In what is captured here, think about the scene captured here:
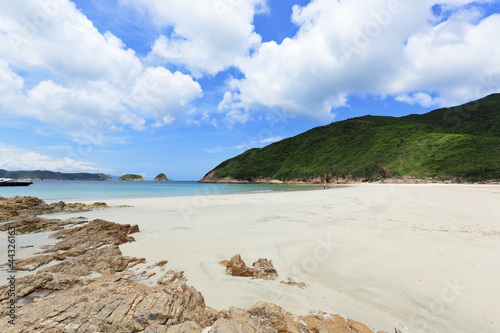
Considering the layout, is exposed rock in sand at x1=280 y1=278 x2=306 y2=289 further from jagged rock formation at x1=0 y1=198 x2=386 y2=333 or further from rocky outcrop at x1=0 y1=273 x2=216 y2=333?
rocky outcrop at x1=0 y1=273 x2=216 y2=333

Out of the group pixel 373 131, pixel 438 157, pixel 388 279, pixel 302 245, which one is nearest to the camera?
pixel 388 279

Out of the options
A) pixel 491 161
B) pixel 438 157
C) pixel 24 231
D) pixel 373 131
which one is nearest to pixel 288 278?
pixel 24 231

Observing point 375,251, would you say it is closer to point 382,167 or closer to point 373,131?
point 382,167

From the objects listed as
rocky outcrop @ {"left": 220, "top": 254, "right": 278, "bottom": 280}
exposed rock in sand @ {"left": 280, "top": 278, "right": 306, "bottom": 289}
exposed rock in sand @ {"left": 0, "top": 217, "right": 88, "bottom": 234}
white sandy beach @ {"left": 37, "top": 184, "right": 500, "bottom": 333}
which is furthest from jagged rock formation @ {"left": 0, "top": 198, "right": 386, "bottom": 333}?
exposed rock in sand @ {"left": 0, "top": 217, "right": 88, "bottom": 234}

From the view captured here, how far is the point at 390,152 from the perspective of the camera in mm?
87938

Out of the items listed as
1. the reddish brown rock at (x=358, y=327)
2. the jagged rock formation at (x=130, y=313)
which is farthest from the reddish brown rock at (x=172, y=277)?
the reddish brown rock at (x=358, y=327)

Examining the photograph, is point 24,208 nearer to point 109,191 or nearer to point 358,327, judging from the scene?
point 358,327

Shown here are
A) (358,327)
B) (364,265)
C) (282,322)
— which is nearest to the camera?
(282,322)

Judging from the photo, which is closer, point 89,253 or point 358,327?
point 358,327

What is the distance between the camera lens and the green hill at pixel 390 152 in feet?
209

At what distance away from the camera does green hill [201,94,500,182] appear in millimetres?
63594

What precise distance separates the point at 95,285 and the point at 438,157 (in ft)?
310

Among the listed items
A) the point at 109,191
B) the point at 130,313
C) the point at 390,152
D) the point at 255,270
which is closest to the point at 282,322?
the point at 130,313

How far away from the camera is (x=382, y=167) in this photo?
7944 centimetres
